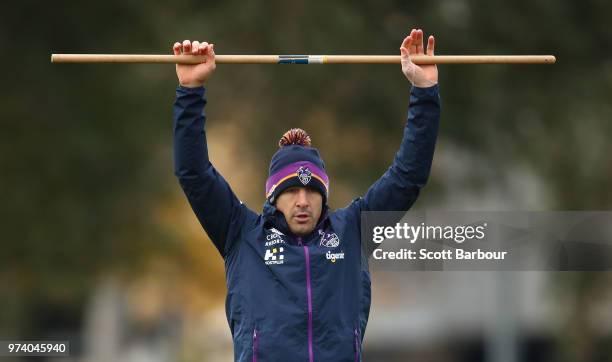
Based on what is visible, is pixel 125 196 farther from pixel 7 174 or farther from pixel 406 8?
pixel 406 8

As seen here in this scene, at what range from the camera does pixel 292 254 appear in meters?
6.64

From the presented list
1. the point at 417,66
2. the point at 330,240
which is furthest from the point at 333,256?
the point at 417,66

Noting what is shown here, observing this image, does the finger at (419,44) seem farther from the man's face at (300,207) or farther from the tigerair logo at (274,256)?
the tigerair logo at (274,256)

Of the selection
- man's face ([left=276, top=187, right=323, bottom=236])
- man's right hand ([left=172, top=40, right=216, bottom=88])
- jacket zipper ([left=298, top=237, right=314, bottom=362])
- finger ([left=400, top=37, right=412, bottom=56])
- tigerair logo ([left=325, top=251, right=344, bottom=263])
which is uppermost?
finger ([left=400, top=37, right=412, bottom=56])

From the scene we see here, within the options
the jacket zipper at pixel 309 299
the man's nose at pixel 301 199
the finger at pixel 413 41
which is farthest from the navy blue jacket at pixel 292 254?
the finger at pixel 413 41

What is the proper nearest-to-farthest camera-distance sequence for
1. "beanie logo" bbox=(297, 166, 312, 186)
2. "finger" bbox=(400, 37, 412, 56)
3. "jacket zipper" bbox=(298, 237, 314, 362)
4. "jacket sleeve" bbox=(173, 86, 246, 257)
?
"jacket zipper" bbox=(298, 237, 314, 362) → "jacket sleeve" bbox=(173, 86, 246, 257) → "beanie logo" bbox=(297, 166, 312, 186) → "finger" bbox=(400, 37, 412, 56)

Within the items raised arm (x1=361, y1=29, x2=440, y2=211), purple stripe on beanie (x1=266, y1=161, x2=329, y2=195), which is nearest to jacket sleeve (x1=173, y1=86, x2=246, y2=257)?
purple stripe on beanie (x1=266, y1=161, x2=329, y2=195)

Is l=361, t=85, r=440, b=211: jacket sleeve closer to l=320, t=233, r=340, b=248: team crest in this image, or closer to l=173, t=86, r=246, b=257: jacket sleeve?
l=320, t=233, r=340, b=248: team crest

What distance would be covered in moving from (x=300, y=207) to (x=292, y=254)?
222mm

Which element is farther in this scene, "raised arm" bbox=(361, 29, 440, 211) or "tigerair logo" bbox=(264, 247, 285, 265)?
"raised arm" bbox=(361, 29, 440, 211)

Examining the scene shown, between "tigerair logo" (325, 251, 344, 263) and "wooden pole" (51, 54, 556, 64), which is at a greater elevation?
"wooden pole" (51, 54, 556, 64)

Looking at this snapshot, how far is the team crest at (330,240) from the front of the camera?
670 cm

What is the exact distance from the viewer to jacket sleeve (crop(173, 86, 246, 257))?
6633 mm

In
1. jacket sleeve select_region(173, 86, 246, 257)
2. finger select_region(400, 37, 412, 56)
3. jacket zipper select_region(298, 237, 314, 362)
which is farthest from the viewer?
finger select_region(400, 37, 412, 56)
